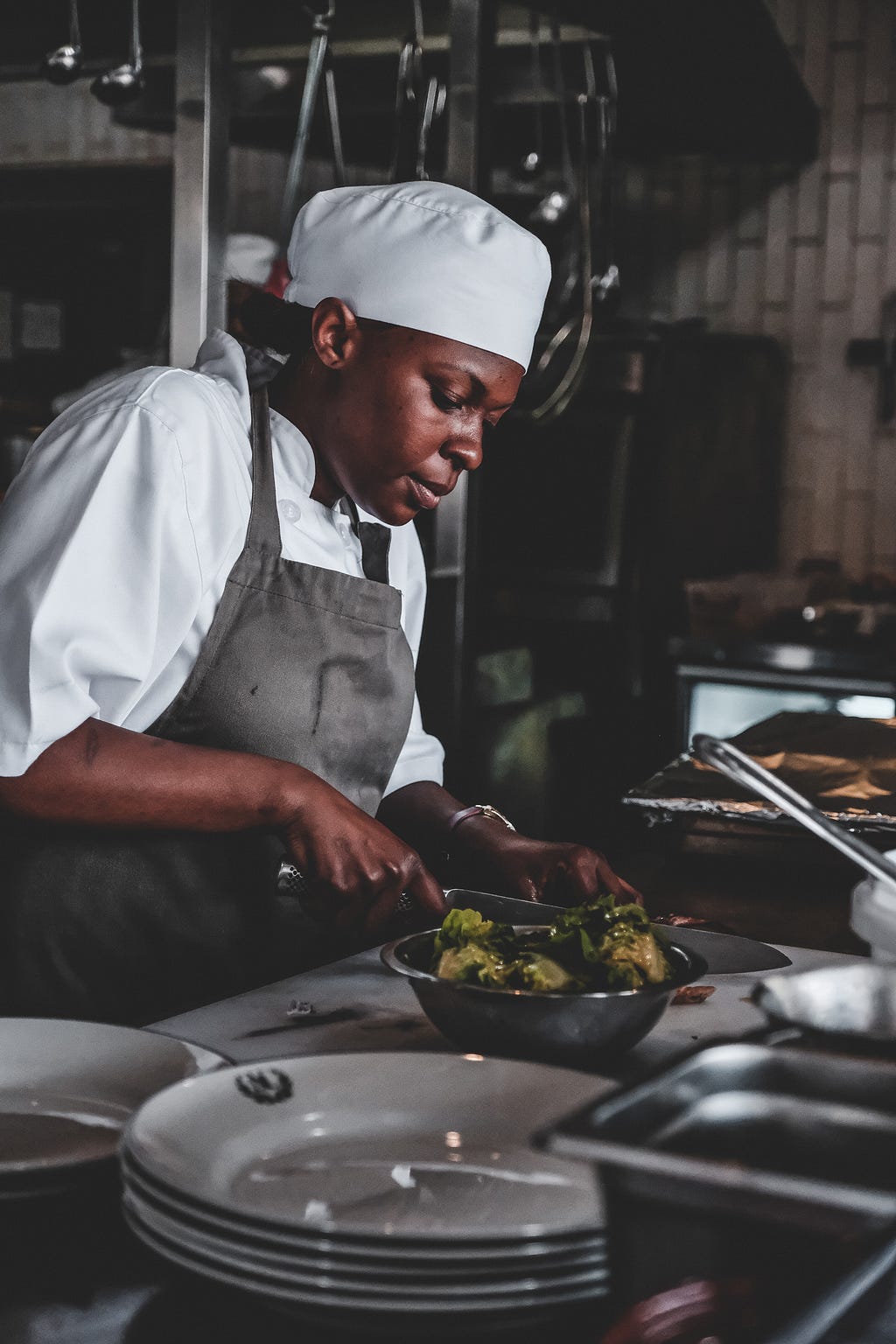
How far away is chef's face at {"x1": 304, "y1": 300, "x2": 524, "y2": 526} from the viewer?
1.64 meters

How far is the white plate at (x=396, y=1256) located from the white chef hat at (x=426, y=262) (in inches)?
46.7

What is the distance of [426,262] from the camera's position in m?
1.66

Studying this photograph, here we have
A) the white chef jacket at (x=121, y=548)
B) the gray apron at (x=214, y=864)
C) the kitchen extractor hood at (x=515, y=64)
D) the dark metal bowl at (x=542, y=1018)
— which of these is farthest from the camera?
the kitchen extractor hood at (x=515, y=64)

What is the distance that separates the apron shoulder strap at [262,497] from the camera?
64.0 inches

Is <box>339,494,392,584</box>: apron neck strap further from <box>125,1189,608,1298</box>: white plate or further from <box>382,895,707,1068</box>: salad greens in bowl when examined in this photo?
<box>125,1189,608,1298</box>: white plate

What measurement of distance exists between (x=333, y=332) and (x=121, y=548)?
0.41m

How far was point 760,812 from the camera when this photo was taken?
196 cm

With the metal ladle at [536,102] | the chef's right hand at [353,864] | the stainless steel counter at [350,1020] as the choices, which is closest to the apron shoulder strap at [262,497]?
the chef's right hand at [353,864]

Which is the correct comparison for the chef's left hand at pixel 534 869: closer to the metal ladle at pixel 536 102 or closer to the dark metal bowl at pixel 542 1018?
the dark metal bowl at pixel 542 1018

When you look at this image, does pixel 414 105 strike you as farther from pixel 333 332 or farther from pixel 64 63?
pixel 333 332

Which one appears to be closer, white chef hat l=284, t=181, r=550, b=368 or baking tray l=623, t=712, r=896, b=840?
white chef hat l=284, t=181, r=550, b=368

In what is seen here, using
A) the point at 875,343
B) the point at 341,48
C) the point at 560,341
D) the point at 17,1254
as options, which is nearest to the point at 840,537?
the point at 875,343

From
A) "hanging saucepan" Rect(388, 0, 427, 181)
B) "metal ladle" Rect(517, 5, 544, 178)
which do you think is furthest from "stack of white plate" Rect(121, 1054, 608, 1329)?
"metal ladle" Rect(517, 5, 544, 178)

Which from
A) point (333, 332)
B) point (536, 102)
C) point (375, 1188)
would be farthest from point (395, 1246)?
point (536, 102)
